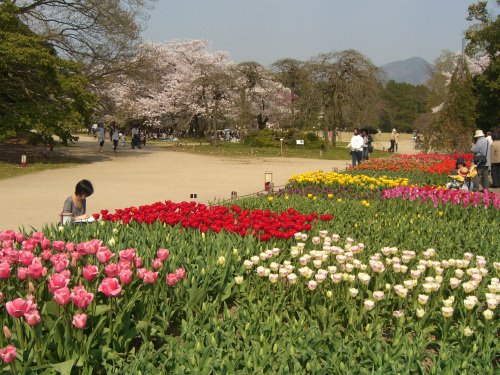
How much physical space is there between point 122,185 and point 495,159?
33.8 feet

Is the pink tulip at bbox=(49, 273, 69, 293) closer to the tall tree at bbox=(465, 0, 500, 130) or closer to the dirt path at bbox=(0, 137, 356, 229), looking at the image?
the dirt path at bbox=(0, 137, 356, 229)

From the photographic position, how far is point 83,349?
2908 mm

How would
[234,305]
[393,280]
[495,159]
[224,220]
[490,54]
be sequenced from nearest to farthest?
[393,280], [234,305], [224,220], [495,159], [490,54]

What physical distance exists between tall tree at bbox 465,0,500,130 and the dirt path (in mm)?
16166

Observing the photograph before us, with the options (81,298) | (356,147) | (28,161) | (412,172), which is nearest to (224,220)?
(81,298)

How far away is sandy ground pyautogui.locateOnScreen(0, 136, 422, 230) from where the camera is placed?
10492mm

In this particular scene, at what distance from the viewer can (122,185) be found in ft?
48.3

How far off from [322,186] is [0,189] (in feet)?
27.3

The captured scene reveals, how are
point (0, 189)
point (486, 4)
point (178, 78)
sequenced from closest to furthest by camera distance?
1. point (0, 189)
2. point (486, 4)
3. point (178, 78)

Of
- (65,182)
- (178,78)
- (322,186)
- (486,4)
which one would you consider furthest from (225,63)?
(322,186)

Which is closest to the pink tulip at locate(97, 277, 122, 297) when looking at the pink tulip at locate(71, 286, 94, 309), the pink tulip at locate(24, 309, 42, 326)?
the pink tulip at locate(71, 286, 94, 309)

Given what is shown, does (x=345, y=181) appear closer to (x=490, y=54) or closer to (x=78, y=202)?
(x=78, y=202)

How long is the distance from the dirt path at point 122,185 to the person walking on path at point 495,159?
5.96m

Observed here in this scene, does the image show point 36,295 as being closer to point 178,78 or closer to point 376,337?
point 376,337
